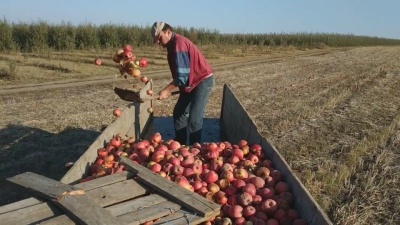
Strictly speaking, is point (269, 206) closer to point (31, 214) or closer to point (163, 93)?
point (31, 214)

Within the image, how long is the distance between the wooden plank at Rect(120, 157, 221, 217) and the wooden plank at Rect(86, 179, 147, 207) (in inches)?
4.0

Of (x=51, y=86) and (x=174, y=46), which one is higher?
(x=174, y=46)

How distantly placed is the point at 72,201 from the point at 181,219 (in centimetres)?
81

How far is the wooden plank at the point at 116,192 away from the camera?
10.7ft

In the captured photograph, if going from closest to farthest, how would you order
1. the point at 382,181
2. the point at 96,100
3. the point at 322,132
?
1. the point at 382,181
2. the point at 322,132
3. the point at 96,100

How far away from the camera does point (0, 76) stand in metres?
15.7

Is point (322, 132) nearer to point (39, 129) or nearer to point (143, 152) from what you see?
point (143, 152)

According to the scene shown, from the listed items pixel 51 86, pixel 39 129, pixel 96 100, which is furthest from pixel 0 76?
pixel 39 129

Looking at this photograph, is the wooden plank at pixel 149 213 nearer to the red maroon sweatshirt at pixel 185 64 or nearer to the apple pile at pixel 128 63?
the red maroon sweatshirt at pixel 185 64

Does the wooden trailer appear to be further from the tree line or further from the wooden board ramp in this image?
the tree line

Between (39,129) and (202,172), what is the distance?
4992 millimetres

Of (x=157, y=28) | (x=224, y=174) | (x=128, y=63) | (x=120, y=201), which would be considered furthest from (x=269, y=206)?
(x=128, y=63)

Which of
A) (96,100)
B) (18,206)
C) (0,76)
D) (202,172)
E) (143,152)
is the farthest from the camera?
(0,76)

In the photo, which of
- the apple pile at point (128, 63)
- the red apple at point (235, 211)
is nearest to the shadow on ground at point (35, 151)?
the apple pile at point (128, 63)
